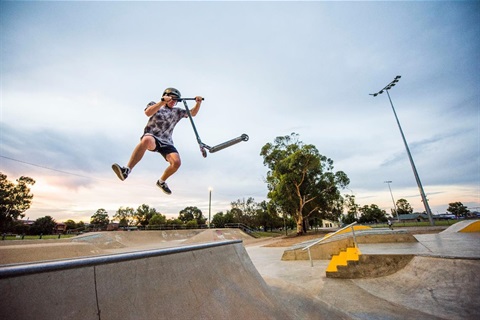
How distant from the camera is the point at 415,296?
436 centimetres

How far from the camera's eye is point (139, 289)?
208 centimetres

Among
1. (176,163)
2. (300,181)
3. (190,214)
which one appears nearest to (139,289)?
(176,163)

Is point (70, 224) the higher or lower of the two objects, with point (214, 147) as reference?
higher

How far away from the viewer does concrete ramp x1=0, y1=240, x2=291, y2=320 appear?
141cm

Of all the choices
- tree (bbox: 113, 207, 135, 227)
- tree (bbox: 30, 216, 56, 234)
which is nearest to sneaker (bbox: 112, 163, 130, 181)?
tree (bbox: 30, 216, 56, 234)

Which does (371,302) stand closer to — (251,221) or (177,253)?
(177,253)

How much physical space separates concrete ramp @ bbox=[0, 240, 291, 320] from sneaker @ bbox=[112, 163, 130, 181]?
190 cm

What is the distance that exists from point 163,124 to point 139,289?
2.87 m

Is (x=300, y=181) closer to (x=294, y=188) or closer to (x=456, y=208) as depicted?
(x=294, y=188)

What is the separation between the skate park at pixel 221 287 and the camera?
5.00ft

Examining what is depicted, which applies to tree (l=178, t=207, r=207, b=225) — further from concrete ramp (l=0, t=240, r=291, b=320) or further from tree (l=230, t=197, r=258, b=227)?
concrete ramp (l=0, t=240, r=291, b=320)

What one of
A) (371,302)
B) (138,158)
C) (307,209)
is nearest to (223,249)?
(138,158)

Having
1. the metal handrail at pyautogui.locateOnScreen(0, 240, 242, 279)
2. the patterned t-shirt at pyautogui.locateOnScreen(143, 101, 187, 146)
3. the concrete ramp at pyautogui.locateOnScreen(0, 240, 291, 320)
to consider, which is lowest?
the concrete ramp at pyautogui.locateOnScreen(0, 240, 291, 320)

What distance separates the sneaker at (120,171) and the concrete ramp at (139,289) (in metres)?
1.90
